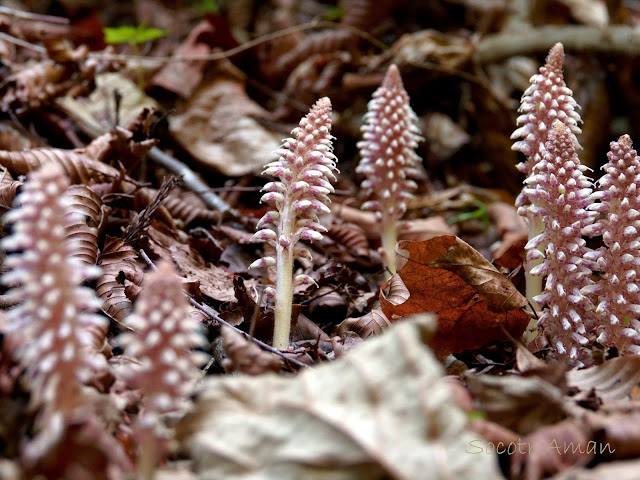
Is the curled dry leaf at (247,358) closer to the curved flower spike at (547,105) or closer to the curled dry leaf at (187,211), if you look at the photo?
the curved flower spike at (547,105)

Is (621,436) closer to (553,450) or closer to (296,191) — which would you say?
(553,450)

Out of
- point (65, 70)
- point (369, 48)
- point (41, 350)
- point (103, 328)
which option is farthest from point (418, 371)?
point (369, 48)

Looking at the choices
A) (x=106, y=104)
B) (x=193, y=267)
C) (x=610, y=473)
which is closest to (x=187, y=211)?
(x=193, y=267)

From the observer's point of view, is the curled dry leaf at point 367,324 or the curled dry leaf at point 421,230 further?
the curled dry leaf at point 421,230

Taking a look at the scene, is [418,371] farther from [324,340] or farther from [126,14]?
[126,14]

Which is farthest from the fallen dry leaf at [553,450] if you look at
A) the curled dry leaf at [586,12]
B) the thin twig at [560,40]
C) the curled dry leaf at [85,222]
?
the curled dry leaf at [586,12]

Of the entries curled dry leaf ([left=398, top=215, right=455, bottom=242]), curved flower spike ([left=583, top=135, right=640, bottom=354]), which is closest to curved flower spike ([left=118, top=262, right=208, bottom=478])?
curved flower spike ([left=583, top=135, right=640, bottom=354])
